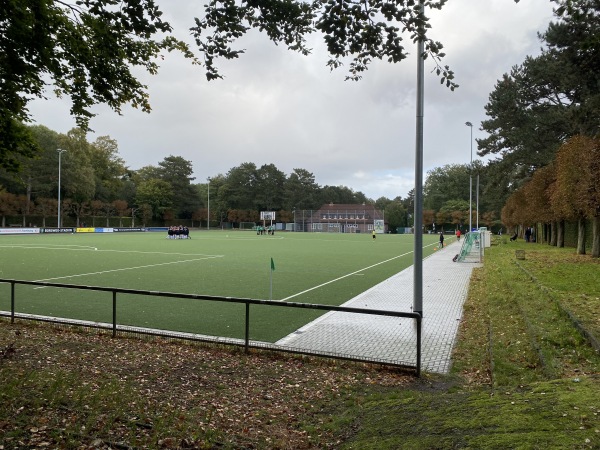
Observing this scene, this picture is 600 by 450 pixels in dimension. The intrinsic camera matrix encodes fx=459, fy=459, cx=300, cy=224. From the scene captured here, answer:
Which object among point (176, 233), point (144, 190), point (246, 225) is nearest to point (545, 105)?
point (176, 233)

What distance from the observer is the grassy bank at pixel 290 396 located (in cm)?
374

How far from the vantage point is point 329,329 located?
929 cm

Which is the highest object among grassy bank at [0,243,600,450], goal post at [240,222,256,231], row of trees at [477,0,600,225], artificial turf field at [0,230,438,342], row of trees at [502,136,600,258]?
row of trees at [477,0,600,225]

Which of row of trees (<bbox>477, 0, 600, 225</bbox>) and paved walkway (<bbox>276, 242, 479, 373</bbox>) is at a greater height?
row of trees (<bbox>477, 0, 600, 225</bbox>)

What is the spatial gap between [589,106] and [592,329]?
18.4 metres

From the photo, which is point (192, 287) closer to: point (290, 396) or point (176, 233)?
point (290, 396)

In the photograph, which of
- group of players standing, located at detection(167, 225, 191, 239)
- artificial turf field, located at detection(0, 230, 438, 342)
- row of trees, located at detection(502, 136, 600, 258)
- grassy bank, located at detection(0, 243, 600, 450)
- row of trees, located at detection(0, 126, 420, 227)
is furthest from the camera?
row of trees, located at detection(0, 126, 420, 227)

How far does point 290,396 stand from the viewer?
5559mm

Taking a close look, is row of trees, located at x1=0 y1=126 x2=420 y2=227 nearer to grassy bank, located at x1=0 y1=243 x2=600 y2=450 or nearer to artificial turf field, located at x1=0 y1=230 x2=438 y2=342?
artificial turf field, located at x1=0 y1=230 x2=438 y2=342

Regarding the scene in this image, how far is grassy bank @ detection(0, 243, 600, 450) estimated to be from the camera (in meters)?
3.74

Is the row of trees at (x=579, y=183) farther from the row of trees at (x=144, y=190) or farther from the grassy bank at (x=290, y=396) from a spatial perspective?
the row of trees at (x=144, y=190)

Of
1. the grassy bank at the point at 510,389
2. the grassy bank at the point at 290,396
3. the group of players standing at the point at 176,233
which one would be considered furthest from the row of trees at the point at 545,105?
the group of players standing at the point at 176,233

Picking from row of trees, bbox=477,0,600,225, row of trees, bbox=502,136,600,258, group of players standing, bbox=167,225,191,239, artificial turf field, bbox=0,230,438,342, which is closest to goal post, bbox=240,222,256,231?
group of players standing, bbox=167,225,191,239

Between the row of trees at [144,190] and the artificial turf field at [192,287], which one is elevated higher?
the row of trees at [144,190]
